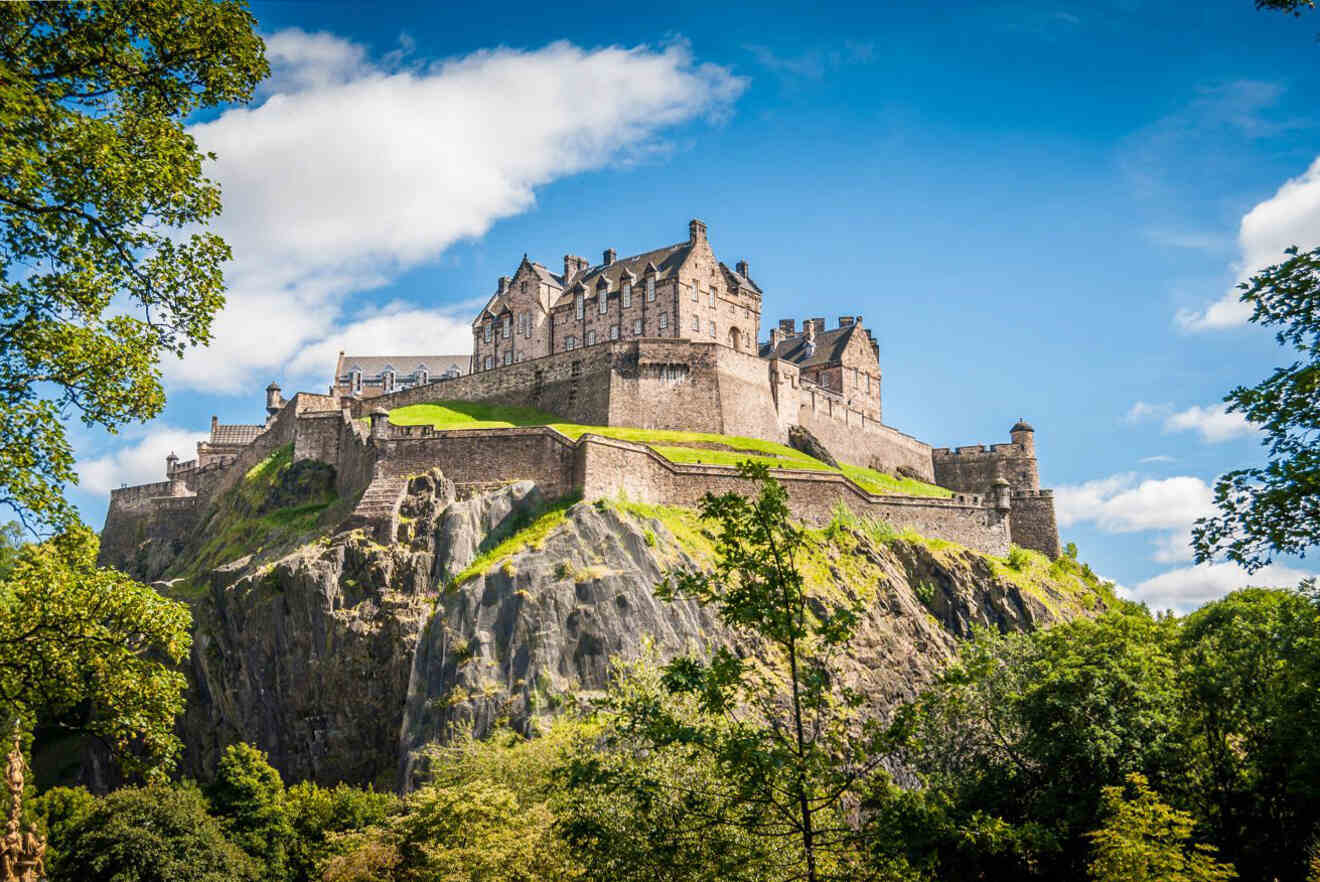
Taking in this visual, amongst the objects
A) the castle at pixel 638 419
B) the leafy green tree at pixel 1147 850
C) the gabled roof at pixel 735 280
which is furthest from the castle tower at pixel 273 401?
the leafy green tree at pixel 1147 850

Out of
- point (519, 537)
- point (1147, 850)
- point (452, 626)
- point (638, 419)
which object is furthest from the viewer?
point (638, 419)

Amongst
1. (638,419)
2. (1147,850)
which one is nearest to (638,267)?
(638,419)

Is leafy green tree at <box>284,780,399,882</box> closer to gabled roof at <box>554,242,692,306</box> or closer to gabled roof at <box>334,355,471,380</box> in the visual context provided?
gabled roof at <box>554,242,692,306</box>

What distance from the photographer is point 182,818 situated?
3944cm

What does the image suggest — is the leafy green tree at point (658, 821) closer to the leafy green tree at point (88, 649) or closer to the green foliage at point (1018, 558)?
the leafy green tree at point (88, 649)

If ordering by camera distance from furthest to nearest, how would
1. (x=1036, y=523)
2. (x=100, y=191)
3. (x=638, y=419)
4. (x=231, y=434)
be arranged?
(x=231, y=434)
(x=1036, y=523)
(x=638, y=419)
(x=100, y=191)

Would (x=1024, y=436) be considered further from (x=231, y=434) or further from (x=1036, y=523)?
(x=231, y=434)

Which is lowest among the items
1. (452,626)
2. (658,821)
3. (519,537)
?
(658,821)

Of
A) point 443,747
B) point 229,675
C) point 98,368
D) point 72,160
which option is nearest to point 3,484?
point 98,368

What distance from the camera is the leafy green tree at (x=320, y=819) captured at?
41219 millimetres

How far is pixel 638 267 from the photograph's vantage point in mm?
80562

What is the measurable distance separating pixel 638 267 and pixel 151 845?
2068 inches

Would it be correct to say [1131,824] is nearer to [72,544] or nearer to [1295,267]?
[1295,267]

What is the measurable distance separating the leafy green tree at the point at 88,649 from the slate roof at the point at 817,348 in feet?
236
